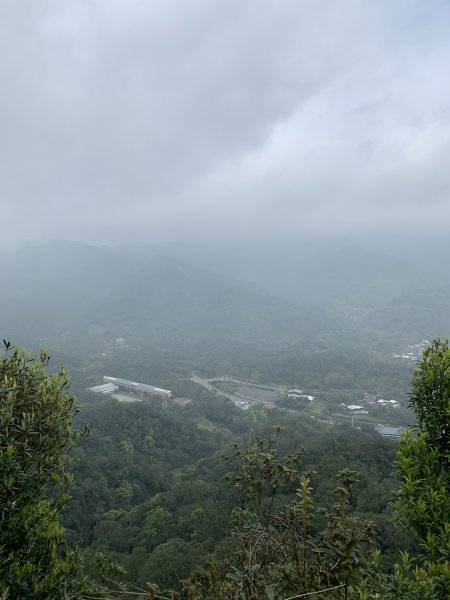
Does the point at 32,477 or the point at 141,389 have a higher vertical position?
the point at 32,477

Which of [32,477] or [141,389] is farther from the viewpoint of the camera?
[141,389]

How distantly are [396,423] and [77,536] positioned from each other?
5927 centimetres

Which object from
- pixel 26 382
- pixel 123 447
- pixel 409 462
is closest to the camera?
pixel 409 462

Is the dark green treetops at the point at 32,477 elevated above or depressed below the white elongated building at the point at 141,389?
above

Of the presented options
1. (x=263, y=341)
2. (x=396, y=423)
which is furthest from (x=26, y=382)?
(x=263, y=341)

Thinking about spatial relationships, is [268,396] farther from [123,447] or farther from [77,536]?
[77,536]

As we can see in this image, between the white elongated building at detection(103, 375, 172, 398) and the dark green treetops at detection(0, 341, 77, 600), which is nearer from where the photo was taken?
the dark green treetops at detection(0, 341, 77, 600)

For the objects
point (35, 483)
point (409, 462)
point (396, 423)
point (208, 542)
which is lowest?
point (396, 423)

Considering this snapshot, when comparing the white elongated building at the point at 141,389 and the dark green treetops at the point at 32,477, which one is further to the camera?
the white elongated building at the point at 141,389

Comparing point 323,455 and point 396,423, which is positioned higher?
point 323,455

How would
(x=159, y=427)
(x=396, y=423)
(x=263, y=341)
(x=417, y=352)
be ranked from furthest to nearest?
(x=263, y=341), (x=417, y=352), (x=396, y=423), (x=159, y=427)

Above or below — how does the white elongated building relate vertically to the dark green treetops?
below

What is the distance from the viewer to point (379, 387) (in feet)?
298

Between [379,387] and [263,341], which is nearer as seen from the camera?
[379,387]
